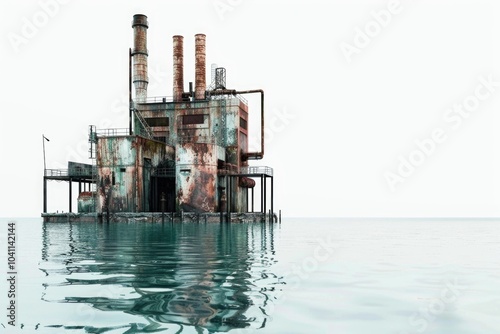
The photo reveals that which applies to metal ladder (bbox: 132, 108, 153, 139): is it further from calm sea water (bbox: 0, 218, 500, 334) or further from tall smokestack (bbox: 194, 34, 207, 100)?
calm sea water (bbox: 0, 218, 500, 334)

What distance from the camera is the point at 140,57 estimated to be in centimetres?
5666

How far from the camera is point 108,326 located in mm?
7246

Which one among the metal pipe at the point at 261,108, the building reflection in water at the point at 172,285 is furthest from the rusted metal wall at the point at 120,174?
the building reflection in water at the point at 172,285

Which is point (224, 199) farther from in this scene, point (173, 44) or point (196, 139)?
point (173, 44)

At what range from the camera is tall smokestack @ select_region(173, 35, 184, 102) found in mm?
58281

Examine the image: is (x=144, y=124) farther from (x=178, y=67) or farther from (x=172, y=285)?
(x=172, y=285)

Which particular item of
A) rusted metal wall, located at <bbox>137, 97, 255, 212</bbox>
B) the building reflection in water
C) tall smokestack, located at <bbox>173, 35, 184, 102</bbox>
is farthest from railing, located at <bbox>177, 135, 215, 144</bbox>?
the building reflection in water

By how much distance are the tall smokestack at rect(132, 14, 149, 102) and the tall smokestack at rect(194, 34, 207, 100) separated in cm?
545

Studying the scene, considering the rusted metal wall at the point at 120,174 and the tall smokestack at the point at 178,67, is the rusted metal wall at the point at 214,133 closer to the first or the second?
the tall smokestack at the point at 178,67

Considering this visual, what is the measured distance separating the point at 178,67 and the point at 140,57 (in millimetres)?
4302

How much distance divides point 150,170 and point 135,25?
59.5ft

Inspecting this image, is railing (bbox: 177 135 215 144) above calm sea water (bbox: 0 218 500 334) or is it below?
above

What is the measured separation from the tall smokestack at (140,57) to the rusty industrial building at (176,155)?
0.11 m

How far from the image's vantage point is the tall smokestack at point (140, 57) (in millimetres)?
56741
